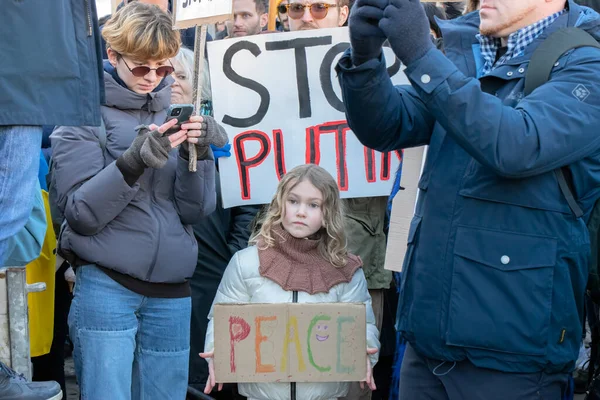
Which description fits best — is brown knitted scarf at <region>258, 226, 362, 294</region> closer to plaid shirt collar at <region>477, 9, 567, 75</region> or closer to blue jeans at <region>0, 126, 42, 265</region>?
blue jeans at <region>0, 126, 42, 265</region>

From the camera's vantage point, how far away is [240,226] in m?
5.25

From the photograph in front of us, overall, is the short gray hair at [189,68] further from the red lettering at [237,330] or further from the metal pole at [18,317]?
the metal pole at [18,317]

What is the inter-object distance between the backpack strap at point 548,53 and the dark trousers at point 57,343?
2.86 m

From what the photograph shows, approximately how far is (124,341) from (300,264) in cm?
81

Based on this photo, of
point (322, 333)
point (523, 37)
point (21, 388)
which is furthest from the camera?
point (322, 333)

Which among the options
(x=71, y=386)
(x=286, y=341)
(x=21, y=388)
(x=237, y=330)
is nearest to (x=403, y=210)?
(x=286, y=341)

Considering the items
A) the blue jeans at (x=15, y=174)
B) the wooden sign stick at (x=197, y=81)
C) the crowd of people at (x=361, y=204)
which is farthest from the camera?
the wooden sign stick at (x=197, y=81)

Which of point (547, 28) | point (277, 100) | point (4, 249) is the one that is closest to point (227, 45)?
point (277, 100)

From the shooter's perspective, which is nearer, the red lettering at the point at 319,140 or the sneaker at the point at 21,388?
the sneaker at the point at 21,388

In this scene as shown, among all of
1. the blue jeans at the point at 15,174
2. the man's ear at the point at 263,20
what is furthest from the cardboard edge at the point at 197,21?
the man's ear at the point at 263,20

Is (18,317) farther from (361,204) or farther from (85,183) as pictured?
(361,204)

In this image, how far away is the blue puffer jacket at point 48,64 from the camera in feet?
10.5

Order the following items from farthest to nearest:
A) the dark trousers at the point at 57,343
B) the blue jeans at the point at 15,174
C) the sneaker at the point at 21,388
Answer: the dark trousers at the point at 57,343, the blue jeans at the point at 15,174, the sneaker at the point at 21,388

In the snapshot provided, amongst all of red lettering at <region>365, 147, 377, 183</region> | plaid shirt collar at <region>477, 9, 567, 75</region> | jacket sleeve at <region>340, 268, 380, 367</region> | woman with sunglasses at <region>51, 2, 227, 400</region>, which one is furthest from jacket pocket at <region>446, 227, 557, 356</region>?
red lettering at <region>365, 147, 377, 183</region>
